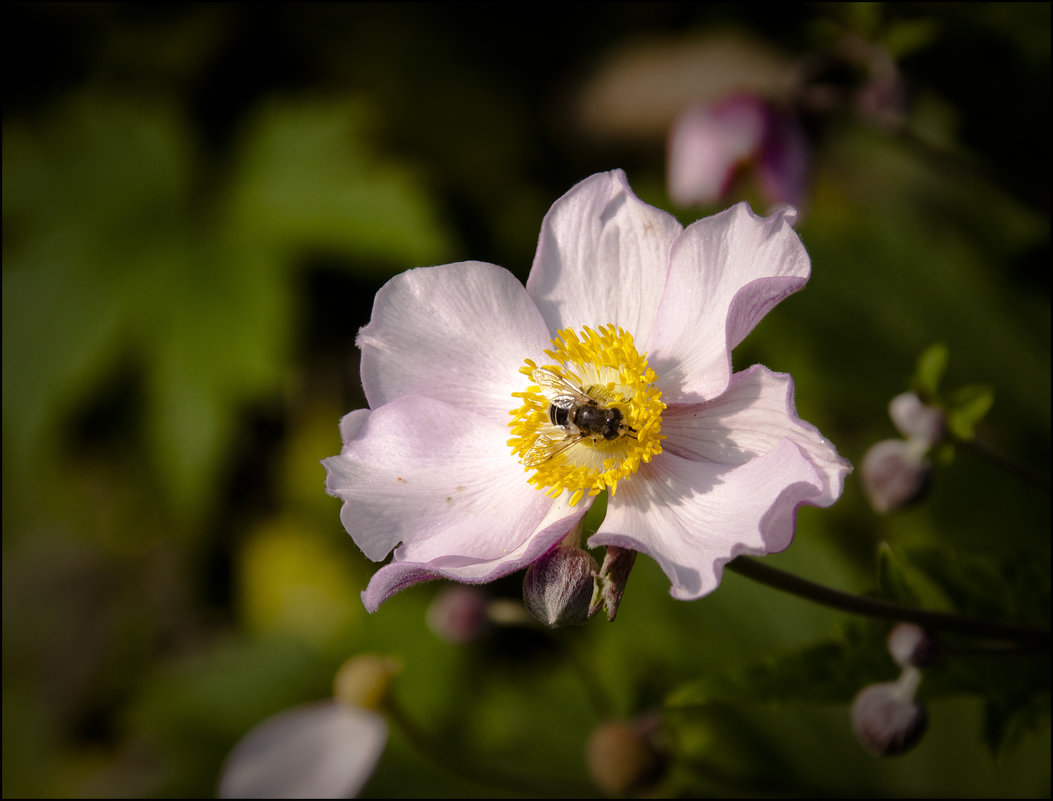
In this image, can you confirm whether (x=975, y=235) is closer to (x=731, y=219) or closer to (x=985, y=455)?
(x=985, y=455)

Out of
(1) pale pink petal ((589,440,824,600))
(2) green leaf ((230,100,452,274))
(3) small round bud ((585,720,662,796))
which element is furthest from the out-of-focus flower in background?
(2) green leaf ((230,100,452,274))

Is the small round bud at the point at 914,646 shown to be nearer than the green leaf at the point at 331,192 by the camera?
Yes

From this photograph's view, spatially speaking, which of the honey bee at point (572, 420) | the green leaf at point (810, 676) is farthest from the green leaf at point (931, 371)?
the honey bee at point (572, 420)

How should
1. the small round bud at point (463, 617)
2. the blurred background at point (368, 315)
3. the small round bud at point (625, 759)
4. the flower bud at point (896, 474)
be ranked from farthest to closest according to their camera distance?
the blurred background at point (368, 315) < the small round bud at point (463, 617) < the small round bud at point (625, 759) < the flower bud at point (896, 474)

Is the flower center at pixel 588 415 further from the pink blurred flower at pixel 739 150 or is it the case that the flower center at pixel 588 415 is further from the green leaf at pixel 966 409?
the pink blurred flower at pixel 739 150

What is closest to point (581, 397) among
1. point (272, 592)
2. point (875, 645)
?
point (875, 645)

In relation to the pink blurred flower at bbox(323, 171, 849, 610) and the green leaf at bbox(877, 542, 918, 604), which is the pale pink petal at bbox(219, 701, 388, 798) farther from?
the green leaf at bbox(877, 542, 918, 604)
